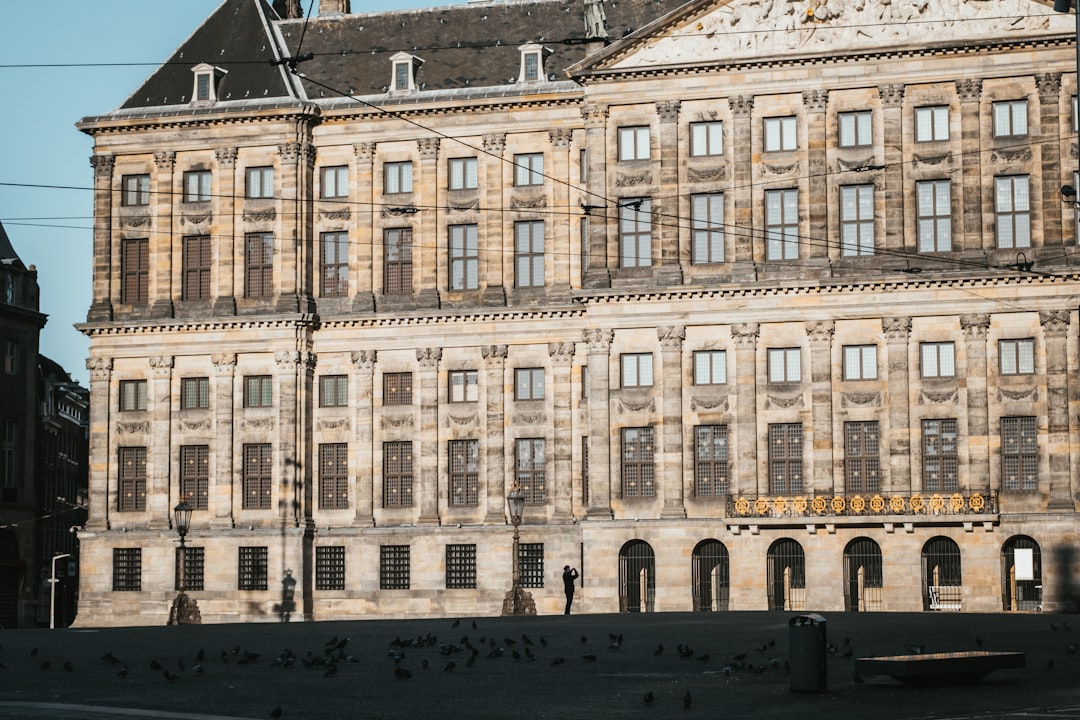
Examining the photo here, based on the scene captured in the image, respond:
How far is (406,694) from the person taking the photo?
25.2 metres

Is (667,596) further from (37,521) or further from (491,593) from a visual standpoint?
(37,521)

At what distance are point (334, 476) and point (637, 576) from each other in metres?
12.9

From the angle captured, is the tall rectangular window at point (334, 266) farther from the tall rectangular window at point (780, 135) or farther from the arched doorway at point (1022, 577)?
the arched doorway at point (1022, 577)

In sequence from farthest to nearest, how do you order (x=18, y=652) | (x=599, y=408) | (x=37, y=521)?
(x=37, y=521)
(x=599, y=408)
(x=18, y=652)

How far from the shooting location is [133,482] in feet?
241

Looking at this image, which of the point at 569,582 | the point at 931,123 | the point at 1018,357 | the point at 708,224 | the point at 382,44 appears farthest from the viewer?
the point at 382,44

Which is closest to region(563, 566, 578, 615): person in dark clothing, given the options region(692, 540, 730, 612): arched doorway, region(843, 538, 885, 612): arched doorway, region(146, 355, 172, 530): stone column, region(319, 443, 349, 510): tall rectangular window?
region(692, 540, 730, 612): arched doorway

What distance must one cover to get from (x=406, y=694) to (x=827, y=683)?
19.1ft

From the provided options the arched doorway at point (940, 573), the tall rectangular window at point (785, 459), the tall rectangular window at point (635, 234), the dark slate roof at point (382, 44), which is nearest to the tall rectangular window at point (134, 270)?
the dark slate roof at point (382, 44)

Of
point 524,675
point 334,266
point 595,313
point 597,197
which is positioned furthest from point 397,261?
point 524,675

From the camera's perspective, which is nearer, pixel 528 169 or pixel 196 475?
pixel 528 169

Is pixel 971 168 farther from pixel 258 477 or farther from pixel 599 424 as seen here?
pixel 258 477

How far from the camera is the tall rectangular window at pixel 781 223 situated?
6588cm

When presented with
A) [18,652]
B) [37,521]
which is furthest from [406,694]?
[37,521]
